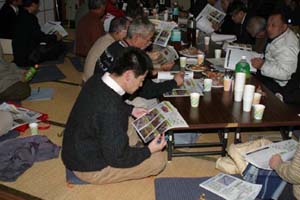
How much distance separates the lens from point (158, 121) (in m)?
2.48

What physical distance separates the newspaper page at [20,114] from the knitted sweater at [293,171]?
2.30m

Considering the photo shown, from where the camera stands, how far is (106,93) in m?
2.11

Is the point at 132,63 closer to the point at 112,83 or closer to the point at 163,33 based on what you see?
the point at 112,83

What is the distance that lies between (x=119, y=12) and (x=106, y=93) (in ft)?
11.5

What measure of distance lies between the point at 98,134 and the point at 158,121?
485 millimetres

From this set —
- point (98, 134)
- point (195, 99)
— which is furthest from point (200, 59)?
point (98, 134)

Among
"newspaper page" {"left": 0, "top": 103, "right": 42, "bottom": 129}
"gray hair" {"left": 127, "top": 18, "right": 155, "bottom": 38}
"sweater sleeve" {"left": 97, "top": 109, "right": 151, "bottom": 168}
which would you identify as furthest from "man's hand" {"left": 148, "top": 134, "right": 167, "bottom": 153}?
"newspaper page" {"left": 0, "top": 103, "right": 42, "bottom": 129}

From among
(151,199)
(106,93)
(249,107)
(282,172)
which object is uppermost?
(106,93)

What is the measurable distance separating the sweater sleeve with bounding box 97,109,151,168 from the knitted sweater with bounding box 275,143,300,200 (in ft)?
2.76

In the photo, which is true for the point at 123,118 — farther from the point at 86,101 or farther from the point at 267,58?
the point at 267,58

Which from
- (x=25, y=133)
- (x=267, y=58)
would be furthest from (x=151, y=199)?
(x=267, y=58)

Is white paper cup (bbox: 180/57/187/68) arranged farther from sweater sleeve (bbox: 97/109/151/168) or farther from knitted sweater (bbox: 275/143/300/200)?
knitted sweater (bbox: 275/143/300/200)

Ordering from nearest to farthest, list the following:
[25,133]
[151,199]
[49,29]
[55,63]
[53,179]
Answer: [151,199], [53,179], [25,133], [55,63], [49,29]

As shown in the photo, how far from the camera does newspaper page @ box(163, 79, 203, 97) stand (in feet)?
9.07
